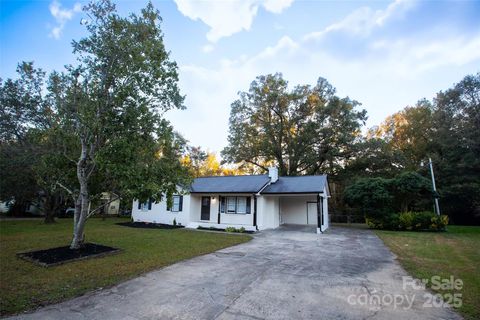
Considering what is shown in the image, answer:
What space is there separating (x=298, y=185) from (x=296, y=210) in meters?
3.58

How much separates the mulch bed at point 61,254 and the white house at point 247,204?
7.29 m

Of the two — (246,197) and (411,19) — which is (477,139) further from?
(246,197)

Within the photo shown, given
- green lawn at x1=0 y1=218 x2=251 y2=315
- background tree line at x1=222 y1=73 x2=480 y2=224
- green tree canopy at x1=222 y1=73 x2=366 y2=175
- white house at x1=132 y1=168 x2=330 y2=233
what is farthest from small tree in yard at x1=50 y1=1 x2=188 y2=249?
green tree canopy at x1=222 y1=73 x2=366 y2=175

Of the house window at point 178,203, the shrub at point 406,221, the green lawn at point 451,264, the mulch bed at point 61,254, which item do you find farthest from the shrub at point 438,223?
the mulch bed at point 61,254

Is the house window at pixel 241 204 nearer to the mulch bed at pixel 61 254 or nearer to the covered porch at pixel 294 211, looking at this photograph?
the covered porch at pixel 294 211

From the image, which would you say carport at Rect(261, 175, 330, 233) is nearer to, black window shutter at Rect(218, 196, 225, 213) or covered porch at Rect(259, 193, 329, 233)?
covered porch at Rect(259, 193, 329, 233)

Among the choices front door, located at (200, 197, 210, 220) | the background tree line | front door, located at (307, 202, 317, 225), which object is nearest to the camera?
front door, located at (200, 197, 210, 220)

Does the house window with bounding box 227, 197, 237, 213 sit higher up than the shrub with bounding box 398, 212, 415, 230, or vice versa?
the house window with bounding box 227, 197, 237, 213

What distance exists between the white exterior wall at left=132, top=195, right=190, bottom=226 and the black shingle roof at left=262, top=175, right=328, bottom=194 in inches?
248

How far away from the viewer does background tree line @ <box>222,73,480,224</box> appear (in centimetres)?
2201

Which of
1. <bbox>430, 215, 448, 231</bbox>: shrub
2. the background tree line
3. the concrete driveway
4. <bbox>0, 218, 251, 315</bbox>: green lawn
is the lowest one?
the concrete driveway

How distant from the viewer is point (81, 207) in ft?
28.6

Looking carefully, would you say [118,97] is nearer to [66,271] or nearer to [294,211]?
[66,271]

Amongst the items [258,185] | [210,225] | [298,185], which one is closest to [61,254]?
[210,225]
